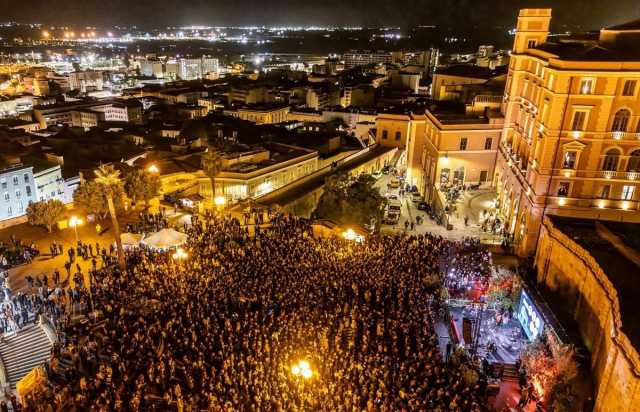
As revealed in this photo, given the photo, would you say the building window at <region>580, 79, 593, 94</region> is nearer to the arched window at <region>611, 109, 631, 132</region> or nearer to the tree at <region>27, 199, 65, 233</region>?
the arched window at <region>611, 109, 631, 132</region>

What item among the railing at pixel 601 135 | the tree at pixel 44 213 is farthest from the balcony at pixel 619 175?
the tree at pixel 44 213

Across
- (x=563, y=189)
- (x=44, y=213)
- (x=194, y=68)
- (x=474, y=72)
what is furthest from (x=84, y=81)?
(x=563, y=189)

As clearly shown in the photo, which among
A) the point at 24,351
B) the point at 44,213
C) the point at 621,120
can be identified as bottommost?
the point at 24,351

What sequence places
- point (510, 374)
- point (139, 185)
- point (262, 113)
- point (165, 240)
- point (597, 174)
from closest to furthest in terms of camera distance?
1. point (510, 374)
2. point (165, 240)
3. point (597, 174)
4. point (139, 185)
5. point (262, 113)

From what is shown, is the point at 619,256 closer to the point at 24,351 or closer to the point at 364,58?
the point at 24,351

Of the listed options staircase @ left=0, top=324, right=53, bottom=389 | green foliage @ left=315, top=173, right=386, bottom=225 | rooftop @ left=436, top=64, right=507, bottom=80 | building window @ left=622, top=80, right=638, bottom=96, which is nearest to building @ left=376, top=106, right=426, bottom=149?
rooftop @ left=436, top=64, right=507, bottom=80

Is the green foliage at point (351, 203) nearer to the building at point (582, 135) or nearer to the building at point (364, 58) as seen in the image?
the building at point (582, 135)

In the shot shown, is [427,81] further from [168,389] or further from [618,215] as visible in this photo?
[168,389]
